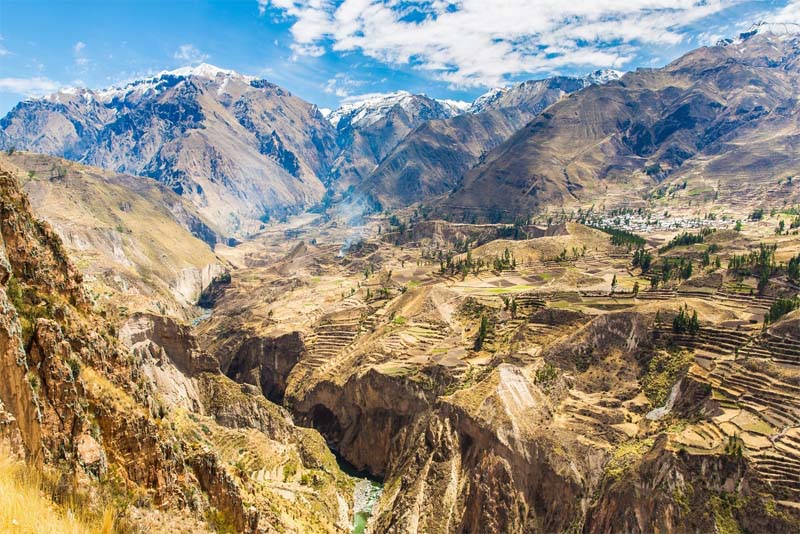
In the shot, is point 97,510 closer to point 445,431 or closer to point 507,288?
point 445,431

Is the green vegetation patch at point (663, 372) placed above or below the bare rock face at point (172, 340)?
below

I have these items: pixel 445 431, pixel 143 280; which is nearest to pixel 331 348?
pixel 445 431

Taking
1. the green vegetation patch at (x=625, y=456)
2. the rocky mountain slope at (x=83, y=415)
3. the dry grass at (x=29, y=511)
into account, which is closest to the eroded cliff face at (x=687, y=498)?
the green vegetation patch at (x=625, y=456)

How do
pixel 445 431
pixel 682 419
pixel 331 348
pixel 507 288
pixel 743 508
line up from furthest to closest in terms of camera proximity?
pixel 507 288 < pixel 331 348 < pixel 445 431 < pixel 682 419 < pixel 743 508

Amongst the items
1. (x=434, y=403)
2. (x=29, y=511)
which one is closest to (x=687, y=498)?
(x=434, y=403)

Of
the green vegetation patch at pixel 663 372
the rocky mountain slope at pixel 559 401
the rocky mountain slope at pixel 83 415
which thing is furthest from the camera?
the green vegetation patch at pixel 663 372

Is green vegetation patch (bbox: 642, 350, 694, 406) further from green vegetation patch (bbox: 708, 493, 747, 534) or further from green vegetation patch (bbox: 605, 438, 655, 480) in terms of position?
green vegetation patch (bbox: 708, 493, 747, 534)

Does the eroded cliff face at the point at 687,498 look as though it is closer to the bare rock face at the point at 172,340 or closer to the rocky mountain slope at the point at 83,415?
the rocky mountain slope at the point at 83,415

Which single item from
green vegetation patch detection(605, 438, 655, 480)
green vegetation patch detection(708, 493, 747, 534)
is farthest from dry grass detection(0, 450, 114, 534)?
green vegetation patch detection(605, 438, 655, 480)

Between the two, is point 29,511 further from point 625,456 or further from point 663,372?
point 663,372
